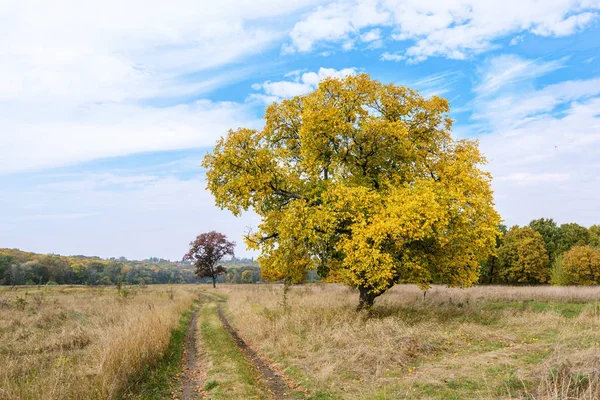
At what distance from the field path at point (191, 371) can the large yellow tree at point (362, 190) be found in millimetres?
4461

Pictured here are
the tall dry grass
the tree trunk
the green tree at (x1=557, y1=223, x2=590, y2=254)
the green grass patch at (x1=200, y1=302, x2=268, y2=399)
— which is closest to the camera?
the tall dry grass

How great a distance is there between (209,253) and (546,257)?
52686mm

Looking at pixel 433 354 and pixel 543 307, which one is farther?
pixel 543 307

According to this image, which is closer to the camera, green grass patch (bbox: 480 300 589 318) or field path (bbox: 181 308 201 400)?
field path (bbox: 181 308 201 400)

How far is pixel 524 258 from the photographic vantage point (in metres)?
53.7

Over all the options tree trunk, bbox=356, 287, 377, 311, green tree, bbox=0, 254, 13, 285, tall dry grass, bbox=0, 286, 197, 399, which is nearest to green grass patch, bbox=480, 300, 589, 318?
tree trunk, bbox=356, 287, 377, 311

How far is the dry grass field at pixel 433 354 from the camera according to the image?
6953 millimetres

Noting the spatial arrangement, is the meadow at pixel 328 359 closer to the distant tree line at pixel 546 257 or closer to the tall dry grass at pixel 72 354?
the tall dry grass at pixel 72 354

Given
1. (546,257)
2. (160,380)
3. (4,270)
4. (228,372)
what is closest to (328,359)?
(228,372)

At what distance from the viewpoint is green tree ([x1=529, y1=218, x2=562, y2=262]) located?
61812 mm

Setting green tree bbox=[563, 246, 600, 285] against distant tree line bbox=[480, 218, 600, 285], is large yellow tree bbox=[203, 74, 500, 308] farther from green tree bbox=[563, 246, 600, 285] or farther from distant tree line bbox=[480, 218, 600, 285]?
green tree bbox=[563, 246, 600, 285]

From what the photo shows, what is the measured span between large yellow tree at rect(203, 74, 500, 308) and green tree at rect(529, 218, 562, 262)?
189 feet

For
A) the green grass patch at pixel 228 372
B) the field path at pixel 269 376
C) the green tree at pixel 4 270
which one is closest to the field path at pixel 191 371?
the green grass patch at pixel 228 372

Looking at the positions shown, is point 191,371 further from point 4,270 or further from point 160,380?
point 4,270
